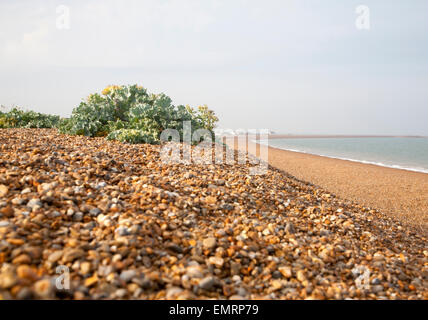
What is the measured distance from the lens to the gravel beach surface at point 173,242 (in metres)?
2.23

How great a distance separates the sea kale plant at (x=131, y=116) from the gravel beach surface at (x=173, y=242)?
9.81 ft

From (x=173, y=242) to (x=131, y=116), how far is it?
6175 mm

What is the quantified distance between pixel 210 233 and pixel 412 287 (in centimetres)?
216

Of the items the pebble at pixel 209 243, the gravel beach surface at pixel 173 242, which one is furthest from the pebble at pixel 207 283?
the pebble at pixel 209 243

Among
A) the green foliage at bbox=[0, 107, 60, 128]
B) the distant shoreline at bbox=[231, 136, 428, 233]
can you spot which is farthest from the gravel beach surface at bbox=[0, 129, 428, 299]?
the green foliage at bbox=[0, 107, 60, 128]

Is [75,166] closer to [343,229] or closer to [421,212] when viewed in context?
[343,229]

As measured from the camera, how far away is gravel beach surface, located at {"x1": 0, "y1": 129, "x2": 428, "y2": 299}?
223 centimetres

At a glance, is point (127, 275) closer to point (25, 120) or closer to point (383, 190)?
point (383, 190)

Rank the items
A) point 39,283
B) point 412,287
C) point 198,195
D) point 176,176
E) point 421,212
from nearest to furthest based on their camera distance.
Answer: point 39,283 < point 412,287 < point 198,195 < point 176,176 < point 421,212

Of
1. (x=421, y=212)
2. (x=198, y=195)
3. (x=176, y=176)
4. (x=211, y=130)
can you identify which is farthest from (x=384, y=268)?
(x=211, y=130)

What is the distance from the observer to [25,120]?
37.3ft

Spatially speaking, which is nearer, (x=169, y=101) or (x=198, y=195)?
(x=198, y=195)
